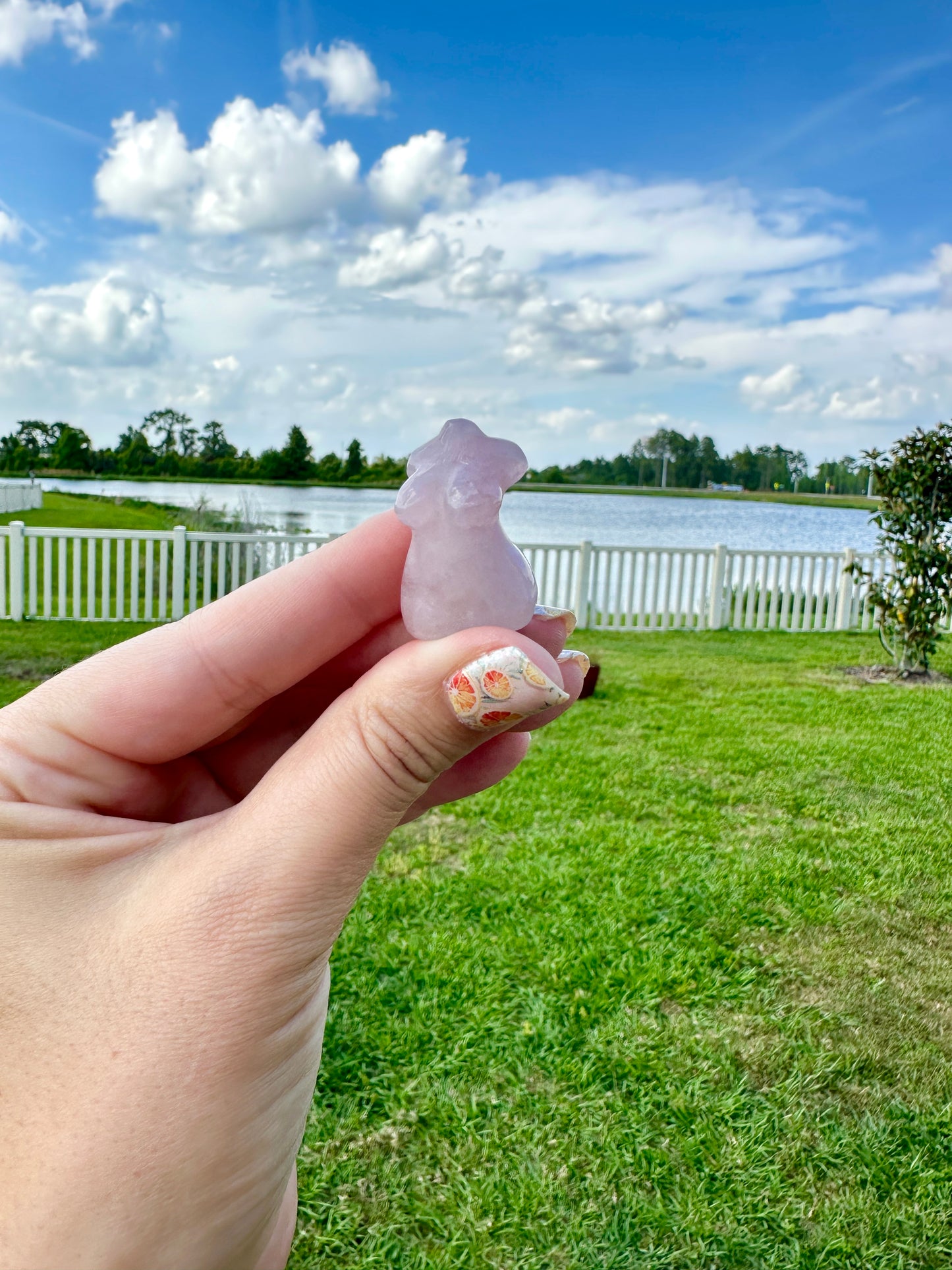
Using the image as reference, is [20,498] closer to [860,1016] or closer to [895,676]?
[895,676]

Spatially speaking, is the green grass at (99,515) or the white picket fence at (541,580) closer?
the white picket fence at (541,580)

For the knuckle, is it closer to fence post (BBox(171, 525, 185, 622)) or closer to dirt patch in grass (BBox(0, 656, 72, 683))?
dirt patch in grass (BBox(0, 656, 72, 683))

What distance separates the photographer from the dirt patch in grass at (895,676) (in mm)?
8461

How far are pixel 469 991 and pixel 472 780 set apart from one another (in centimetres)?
196

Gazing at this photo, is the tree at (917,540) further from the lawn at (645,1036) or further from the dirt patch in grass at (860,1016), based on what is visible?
the dirt patch in grass at (860,1016)

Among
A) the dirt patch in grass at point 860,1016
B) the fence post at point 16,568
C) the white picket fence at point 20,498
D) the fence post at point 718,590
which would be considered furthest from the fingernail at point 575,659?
the white picket fence at point 20,498

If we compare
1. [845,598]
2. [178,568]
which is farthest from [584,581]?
[178,568]

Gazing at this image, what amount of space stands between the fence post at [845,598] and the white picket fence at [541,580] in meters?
0.01

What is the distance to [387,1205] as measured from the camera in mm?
2211

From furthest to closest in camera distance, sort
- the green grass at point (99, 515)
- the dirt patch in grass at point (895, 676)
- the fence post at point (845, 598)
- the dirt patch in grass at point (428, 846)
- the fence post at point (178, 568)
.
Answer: the green grass at point (99, 515)
the fence post at point (845, 598)
the fence post at point (178, 568)
the dirt patch in grass at point (895, 676)
the dirt patch in grass at point (428, 846)

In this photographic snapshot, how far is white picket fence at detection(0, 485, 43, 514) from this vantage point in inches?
854

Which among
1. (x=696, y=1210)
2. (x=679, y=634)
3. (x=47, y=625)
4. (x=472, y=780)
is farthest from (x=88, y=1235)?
(x=679, y=634)

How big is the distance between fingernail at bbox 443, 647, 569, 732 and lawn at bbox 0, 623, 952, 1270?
174 centimetres

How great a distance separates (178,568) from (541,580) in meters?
4.41
